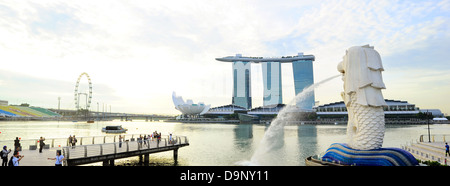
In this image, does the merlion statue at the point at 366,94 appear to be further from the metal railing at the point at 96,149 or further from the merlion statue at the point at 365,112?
the metal railing at the point at 96,149

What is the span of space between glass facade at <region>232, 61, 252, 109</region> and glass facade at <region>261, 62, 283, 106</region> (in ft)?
35.9

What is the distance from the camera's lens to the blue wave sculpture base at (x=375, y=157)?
11188 millimetres

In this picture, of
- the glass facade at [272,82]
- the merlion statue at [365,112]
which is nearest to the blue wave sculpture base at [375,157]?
the merlion statue at [365,112]

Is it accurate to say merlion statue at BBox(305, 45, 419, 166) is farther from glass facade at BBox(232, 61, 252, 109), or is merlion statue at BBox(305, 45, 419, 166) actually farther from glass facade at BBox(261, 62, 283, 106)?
glass facade at BBox(261, 62, 283, 106)

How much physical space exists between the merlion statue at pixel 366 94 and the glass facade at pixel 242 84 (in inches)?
6818

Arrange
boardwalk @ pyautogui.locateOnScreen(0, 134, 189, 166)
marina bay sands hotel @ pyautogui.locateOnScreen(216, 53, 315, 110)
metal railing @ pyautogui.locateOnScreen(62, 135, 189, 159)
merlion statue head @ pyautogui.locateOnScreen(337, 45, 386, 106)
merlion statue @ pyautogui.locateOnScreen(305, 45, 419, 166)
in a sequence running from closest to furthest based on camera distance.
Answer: merlion statue @ pyautogui.locateOnScreen(305, 45, 419, 166) < merlion statue head @ pyautogui.locateOnScreen(337, 45, 386, 106) < boardwalk @ pyautogui.locateOnScreen(0, 134, 189, 166) < metal railing @ pyautogui.locateOnScreen(62, 135, 189, 159) < marina bay sands hotel @ pyautogui.locateOnScreen(216, 53, 315, 110)

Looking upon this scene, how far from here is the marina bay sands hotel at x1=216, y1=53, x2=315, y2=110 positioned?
176m

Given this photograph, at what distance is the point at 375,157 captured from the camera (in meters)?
11.4

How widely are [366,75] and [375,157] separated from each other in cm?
340

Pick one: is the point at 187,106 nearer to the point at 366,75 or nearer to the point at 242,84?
the point at 242,84

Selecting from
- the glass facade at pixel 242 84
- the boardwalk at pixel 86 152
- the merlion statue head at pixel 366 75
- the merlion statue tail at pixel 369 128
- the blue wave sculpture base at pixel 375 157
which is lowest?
the boardwalk at pixel 86 152

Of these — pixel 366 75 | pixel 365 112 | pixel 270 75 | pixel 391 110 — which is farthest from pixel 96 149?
pixel 270 75

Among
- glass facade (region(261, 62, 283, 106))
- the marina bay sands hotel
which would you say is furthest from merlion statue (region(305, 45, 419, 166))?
glass facade (region(261, 62, 283, 106))
